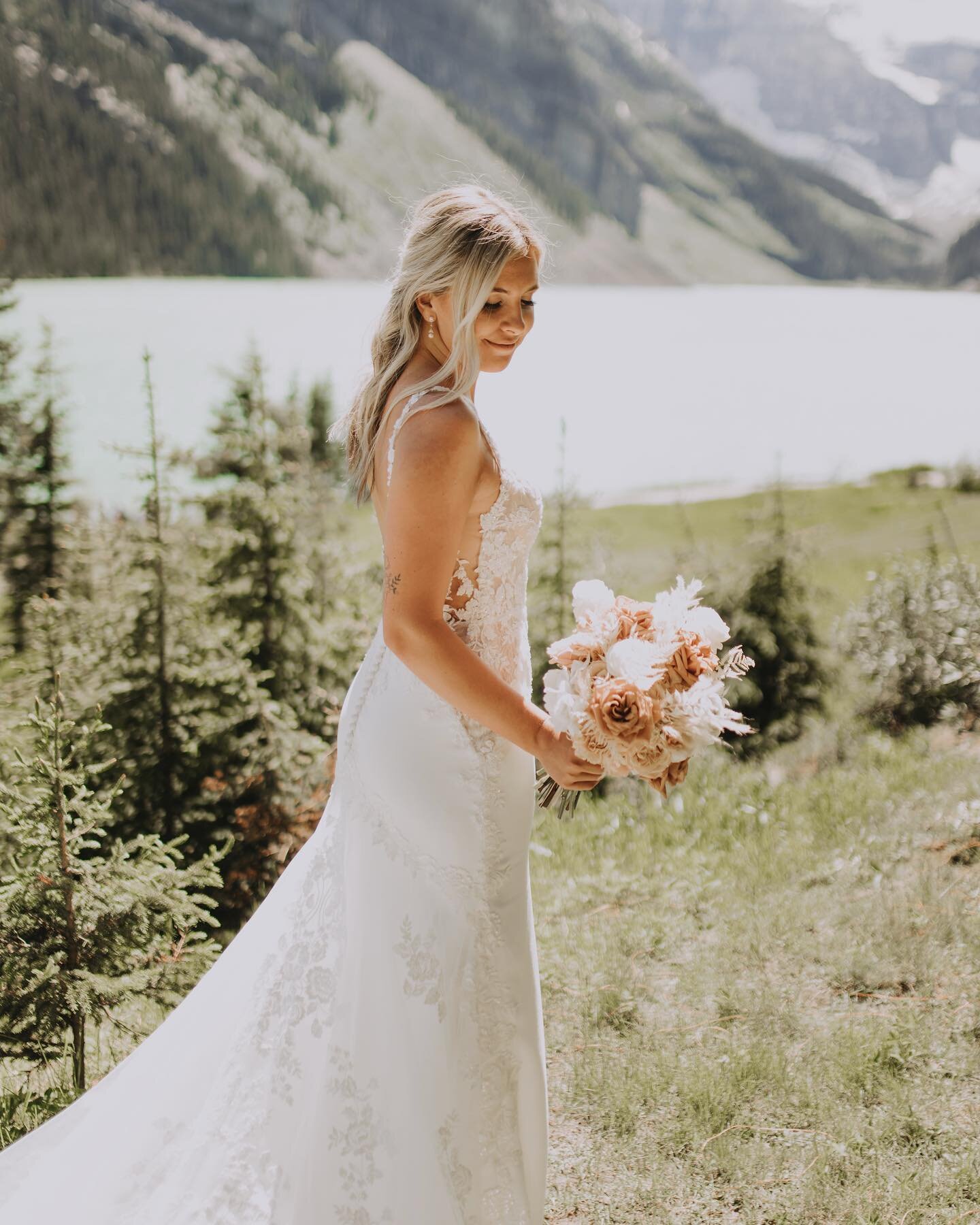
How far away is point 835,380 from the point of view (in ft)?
125

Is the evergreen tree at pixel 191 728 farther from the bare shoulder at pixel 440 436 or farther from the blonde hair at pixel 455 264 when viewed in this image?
the bare shoulder at pixel 440 436

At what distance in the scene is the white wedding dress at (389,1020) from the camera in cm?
183

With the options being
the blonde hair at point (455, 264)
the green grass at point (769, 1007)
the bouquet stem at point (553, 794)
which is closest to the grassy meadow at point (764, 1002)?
the green grass at point (769, 1007)

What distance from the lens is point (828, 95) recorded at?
55219 millimetres

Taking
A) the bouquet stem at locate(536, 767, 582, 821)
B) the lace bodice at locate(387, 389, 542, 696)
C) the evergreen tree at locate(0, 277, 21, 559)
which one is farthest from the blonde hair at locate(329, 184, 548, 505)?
the evergreen tree at locate(0, 277, 21, 559)

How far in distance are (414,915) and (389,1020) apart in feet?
0.67

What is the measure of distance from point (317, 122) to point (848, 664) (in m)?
57.1

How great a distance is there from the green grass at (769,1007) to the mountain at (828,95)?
A: 149 feet

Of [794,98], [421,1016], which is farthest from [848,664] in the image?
[794,98]

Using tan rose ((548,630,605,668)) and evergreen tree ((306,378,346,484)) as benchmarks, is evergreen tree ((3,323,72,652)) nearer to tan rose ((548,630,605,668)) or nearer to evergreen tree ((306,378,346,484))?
evergreen tree ((306,378,346,484))

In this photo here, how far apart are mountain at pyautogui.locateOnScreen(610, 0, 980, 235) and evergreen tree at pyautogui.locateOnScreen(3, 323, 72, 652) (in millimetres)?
41717

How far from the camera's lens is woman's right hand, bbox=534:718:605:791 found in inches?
66.9

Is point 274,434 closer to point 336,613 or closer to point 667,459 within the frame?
point 336,613

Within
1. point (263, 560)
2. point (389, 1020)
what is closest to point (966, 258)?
point (263, 560)
